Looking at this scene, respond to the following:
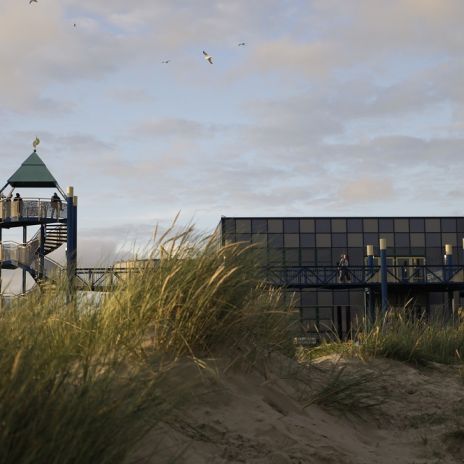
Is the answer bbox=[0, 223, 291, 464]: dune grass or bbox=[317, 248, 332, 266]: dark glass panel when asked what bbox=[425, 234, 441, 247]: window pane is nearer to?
bbox=[317, 248, 332, 266]: dark glass panel

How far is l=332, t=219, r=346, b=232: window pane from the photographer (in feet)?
180

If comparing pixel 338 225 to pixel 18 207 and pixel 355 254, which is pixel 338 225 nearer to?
pixel 355 254

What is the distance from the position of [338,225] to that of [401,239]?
15.6 feet

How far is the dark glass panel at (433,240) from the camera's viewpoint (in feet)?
181

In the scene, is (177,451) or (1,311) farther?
(1,311)

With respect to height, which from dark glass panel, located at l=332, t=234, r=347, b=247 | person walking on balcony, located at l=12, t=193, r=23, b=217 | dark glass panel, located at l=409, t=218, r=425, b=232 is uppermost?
person walking on balcony, located at l=12, t=193, r=23, b=217

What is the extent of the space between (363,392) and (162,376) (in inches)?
112

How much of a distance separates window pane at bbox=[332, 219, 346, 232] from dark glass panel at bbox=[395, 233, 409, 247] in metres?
3.95

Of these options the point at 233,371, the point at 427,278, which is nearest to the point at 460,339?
the point at 233,371

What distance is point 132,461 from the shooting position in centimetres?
374

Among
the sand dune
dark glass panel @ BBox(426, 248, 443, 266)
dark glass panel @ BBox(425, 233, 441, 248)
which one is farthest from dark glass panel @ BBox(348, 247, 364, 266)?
the sand dune

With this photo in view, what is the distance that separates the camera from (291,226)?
5488 cm

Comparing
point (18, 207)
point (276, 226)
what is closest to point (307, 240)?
point (276, 226)

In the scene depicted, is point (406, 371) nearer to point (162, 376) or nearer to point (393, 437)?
point (393, 437)
